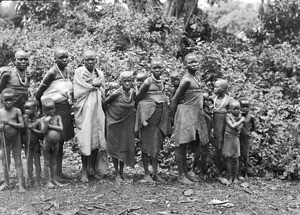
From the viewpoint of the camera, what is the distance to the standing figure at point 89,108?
5.50 meters

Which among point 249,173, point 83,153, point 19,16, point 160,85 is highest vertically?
point 19,16

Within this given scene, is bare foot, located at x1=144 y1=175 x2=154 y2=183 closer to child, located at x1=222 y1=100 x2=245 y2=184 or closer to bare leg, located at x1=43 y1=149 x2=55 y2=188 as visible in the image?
child, located at x1=222 y1=100 x2=245 y2=184

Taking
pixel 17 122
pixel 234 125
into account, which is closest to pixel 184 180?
pixel 234 125

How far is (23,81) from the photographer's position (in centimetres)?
552

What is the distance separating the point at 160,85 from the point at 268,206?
212cm

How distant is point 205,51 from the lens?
8594 mm

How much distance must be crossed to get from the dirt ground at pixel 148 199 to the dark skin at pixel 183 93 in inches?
7.2

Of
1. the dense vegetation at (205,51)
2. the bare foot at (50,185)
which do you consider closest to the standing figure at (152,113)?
the bare foot at (50,185)

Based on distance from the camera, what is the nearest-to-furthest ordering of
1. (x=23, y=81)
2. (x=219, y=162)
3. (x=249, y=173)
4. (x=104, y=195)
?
(x=104, y=195) → (x=23, y=81) → (x=219, y=162) → (x=249, y=173)

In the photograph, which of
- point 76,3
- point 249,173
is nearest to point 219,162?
point 249,173

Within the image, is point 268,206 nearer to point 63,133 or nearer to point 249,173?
point 249,173

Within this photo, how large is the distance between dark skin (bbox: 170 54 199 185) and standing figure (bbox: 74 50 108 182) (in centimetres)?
104

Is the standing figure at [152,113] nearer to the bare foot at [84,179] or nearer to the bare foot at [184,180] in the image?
the bare foot at [184,180]

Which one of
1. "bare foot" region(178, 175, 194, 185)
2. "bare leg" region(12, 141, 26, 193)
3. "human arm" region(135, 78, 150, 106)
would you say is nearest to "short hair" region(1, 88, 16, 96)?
"bare leg" region(12, 141, 26, 193)
